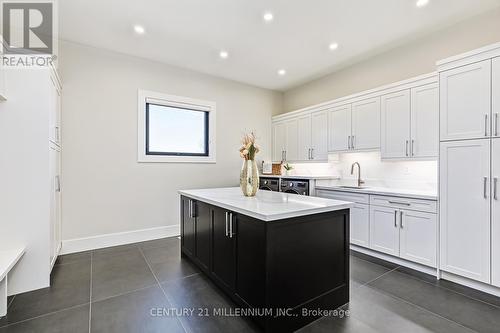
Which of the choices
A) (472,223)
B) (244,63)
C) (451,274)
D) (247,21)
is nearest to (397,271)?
(451,274)

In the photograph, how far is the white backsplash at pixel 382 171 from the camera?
315 cm

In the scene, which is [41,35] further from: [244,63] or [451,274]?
[451,274]

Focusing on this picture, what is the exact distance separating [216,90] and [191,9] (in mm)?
2001

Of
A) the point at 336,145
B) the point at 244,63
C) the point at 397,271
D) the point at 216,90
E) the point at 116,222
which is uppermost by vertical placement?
the point at 244,63

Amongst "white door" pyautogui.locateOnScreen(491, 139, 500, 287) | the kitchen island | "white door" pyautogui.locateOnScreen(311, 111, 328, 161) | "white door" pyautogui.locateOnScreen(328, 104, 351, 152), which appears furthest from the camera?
"white door" pyautogui.locateOnScreen(311, 111, 328, 161)

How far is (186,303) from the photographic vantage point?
202 cm

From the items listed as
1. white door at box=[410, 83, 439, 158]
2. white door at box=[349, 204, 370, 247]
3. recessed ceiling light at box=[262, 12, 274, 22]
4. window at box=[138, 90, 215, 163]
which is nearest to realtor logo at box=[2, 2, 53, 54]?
window at box=[138, 90, 215, 163]

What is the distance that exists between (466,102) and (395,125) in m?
0.89

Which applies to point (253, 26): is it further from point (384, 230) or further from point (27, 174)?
point (384, 230)

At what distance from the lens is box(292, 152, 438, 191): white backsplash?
3154 mm

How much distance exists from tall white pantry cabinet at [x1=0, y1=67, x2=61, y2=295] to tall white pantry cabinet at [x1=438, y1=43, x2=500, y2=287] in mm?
4014

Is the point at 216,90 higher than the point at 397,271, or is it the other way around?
the point at 216,90

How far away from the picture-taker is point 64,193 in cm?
321

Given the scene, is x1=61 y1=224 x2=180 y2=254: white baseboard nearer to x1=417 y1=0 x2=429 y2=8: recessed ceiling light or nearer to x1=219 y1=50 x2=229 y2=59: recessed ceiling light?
x1=219 y1=50 x2=229 y2=59: recessed ceiling light
